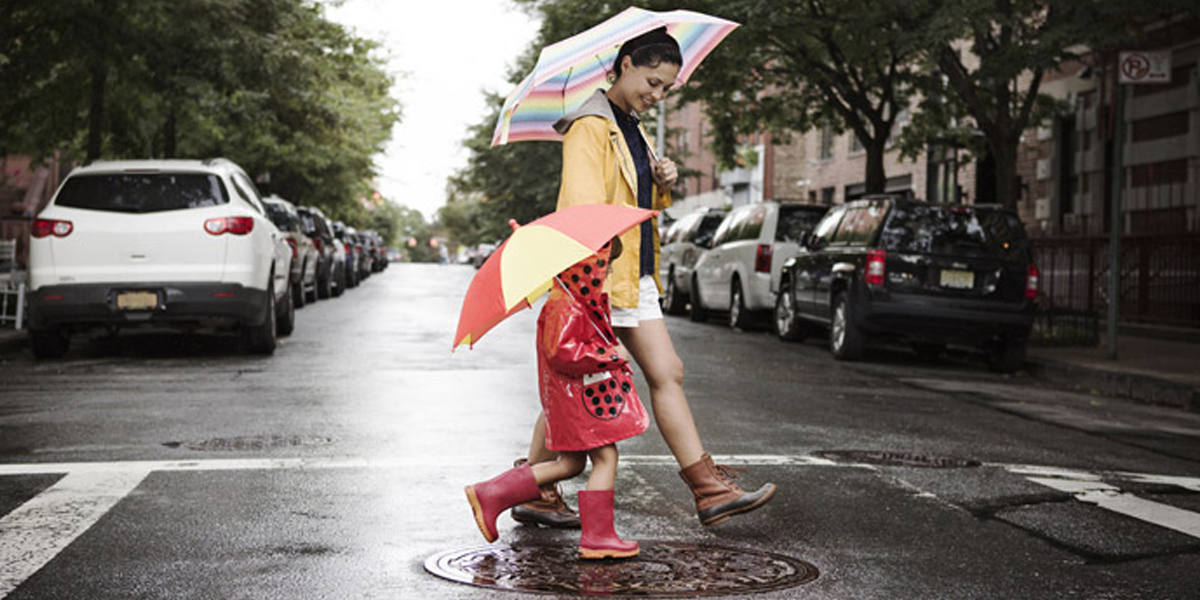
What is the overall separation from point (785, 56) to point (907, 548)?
22115mm

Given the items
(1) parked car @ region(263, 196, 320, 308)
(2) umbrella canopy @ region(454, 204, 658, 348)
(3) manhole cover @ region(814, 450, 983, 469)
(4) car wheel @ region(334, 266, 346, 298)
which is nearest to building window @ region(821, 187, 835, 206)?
(4) car wheel @ region(334, 266, 346, 298)

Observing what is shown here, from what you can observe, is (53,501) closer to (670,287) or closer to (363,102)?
(670,287)

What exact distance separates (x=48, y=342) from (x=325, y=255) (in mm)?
15499

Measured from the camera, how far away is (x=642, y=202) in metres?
5.67

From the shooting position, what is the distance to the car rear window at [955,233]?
15.2m

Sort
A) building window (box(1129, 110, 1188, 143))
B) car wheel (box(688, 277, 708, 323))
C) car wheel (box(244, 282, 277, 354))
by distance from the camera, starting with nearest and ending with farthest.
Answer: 1. car wheel (box(244, 282, 277, 354))
2. building window (box(1129, 110, 1188, 143))
3. car wheel (box(688, 277, 708, 323))

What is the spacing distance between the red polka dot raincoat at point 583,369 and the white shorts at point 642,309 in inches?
12.4

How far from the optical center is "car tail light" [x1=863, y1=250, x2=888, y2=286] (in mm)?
15195

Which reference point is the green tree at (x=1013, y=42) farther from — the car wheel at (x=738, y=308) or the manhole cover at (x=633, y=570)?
the manhole cover at (x=633, y=570)

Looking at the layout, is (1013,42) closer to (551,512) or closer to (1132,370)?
(1132,370)

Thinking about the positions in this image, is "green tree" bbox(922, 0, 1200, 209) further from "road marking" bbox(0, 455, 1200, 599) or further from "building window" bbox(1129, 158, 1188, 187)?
"road marking" bbox(0, 455, 1200, 599)

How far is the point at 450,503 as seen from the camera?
6367 millimetres

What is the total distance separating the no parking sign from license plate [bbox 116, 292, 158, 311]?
957cm

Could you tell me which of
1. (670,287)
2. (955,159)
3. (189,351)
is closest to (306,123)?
(670,287)
